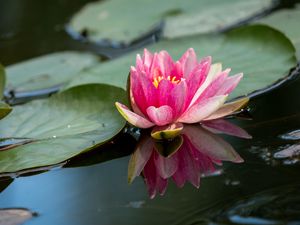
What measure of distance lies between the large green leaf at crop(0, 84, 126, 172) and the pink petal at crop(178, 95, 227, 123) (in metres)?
0.16

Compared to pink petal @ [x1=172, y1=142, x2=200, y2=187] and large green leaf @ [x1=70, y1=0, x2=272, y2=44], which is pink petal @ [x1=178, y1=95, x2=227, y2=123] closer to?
pink petal @ [x1=172, y1=142, x2=200, y2=187]

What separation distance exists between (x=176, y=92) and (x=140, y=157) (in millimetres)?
173

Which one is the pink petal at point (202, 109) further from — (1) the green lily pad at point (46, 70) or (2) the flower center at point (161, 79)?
(1) the green lily pad at point (46, 70)

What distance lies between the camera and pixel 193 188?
1.16m

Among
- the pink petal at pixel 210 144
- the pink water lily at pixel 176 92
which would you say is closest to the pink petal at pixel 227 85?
the pink water lily at pixel 176 92

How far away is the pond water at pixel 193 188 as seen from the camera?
105cm

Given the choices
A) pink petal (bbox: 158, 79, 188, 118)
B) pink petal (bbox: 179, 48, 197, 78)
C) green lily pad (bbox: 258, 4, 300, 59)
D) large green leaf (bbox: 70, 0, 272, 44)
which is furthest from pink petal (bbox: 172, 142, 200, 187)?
large green leaf (bbox: 70, 0, 272, 44)

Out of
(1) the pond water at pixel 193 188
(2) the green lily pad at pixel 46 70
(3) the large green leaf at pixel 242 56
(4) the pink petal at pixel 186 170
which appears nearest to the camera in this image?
(1) the pond water at pixel 193 188

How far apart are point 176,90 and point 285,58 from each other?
50 centimetres

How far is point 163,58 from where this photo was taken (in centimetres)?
143

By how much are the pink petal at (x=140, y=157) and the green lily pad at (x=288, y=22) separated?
2.12ft

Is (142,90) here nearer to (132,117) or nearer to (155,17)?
(132,117)

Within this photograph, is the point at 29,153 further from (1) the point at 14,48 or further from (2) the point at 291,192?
(1) the point at 14,48

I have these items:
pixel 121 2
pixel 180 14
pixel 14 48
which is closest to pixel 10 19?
pixel 14 48
